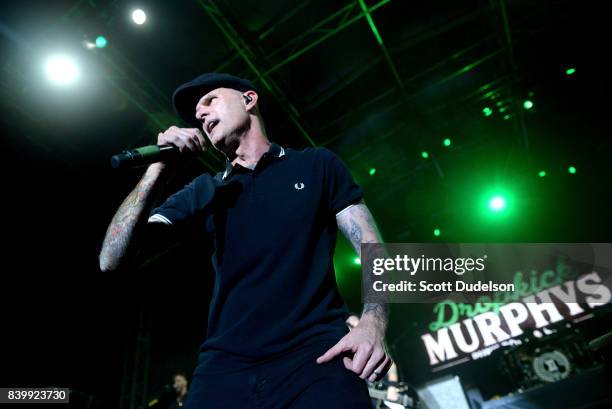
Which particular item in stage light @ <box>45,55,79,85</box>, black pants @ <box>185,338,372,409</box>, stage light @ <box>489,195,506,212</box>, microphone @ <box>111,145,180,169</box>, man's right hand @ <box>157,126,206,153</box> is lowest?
black pants @ <box>185,338,372,409</box>

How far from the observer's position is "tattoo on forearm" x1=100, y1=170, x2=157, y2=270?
1.33 metres

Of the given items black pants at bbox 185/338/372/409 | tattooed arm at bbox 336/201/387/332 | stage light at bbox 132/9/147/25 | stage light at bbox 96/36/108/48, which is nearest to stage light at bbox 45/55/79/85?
stage light at bbox 96/36/108/48

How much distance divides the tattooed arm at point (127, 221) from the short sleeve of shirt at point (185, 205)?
0.08 m

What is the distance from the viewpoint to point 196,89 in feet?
6.17

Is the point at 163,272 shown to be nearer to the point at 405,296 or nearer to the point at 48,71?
the point at 48,71

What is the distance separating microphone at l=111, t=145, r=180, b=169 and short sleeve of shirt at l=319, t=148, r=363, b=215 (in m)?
0.59

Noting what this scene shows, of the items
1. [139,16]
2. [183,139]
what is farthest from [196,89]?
[139,16]

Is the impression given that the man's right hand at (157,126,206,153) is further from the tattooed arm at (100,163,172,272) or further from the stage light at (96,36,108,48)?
the stage light at (96,36,108,48)

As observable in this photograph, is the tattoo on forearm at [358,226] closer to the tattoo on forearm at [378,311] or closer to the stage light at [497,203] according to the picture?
the tattoo on forearm at [378,311]

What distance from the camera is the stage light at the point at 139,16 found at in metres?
5.14

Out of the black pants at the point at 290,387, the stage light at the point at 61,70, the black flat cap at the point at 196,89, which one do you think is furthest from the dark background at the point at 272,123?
the black pants at the point at 290,387

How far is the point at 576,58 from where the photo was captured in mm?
7090

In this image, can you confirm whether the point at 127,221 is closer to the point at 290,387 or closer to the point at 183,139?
the point at 183,139

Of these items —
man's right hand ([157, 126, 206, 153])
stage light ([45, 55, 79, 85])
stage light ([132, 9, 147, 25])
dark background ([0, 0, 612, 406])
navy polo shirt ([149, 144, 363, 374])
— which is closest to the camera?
navy polo shirt ([149, 144, 363, 374])
